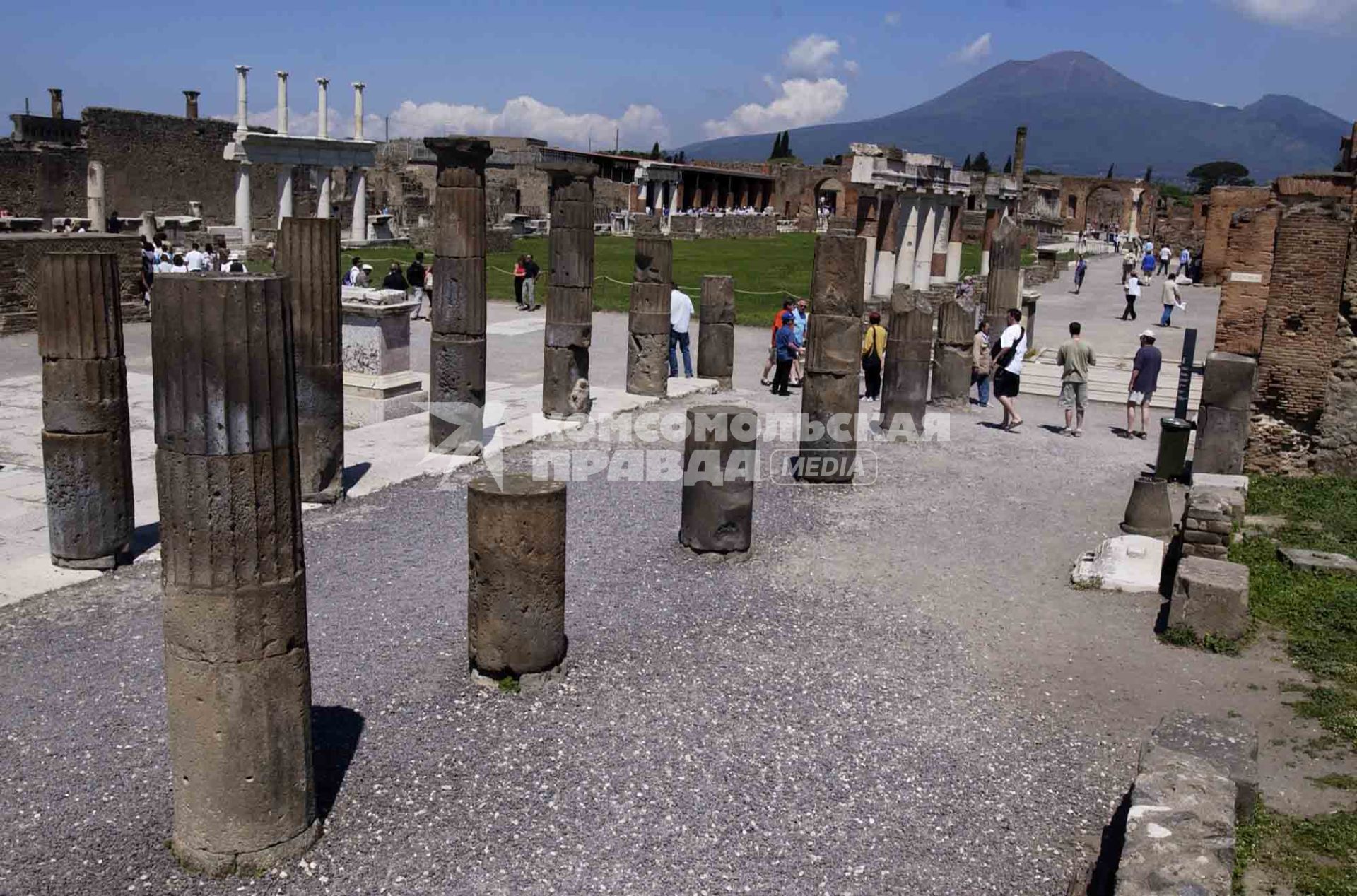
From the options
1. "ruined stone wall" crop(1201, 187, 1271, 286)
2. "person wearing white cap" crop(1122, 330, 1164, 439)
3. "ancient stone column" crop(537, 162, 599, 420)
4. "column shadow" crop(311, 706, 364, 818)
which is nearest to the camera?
"column shadow" crop(311, 706, 364, 818)

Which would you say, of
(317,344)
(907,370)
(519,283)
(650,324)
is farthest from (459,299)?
(519,283)

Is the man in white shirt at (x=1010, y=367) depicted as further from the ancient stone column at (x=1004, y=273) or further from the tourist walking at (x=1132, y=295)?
the tourist walking at (x=1132, y=295)

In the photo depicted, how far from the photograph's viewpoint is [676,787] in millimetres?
6250

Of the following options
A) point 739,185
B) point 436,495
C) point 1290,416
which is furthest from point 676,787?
point 739,185

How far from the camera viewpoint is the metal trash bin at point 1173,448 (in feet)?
43.1

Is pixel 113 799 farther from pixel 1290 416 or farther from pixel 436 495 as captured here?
pixel 1290 416

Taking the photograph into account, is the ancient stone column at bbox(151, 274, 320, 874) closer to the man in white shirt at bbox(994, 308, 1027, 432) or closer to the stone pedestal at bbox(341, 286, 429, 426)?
the stone pedestal at bbox(341, 286, 429, 426)

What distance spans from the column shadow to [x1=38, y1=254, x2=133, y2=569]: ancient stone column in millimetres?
3423

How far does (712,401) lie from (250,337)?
12.2 m

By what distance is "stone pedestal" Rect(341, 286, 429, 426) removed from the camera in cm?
1423

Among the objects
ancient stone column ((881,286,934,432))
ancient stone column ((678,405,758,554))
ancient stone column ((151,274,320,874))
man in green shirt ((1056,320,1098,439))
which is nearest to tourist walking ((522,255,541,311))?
ancient stone column ((881,286,934,432))

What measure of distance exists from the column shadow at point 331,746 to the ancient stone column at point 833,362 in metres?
6.91

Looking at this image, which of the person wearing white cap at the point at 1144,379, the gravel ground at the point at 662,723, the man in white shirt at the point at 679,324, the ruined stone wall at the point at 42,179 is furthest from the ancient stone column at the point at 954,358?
the ruined stone wall at the point at 42,179

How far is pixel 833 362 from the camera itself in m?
13.0
